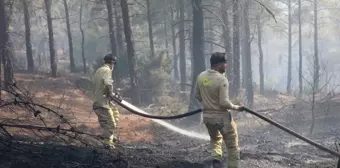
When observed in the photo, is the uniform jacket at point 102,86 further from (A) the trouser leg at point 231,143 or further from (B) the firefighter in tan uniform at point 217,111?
(A) the trouser leg at point 231,143

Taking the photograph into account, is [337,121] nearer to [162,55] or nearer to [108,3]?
[162,55]

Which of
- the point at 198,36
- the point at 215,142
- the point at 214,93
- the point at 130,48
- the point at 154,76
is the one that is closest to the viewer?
the point at 214,93

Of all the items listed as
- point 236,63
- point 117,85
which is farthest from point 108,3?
point 236,63

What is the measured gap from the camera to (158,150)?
8867mm

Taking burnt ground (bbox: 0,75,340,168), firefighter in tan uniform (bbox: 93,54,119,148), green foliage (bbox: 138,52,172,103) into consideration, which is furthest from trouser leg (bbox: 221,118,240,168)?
green foliage (bbox: 138,52,172,103)

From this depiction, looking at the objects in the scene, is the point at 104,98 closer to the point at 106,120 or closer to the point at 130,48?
the point at 106,120

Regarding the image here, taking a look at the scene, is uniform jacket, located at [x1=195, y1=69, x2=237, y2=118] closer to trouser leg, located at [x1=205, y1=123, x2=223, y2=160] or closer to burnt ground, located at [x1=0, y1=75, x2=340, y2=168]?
trouser leg, located at [x1=205, y1=123, x2=223, y2=160]

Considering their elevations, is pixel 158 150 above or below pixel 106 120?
below

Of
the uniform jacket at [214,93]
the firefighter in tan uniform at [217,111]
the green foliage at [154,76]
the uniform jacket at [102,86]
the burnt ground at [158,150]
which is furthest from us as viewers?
the green foliage at [154,76]

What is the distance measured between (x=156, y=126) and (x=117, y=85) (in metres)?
10.2

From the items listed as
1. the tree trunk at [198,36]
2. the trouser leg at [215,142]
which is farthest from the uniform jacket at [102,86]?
the tree trunk at [198,36]

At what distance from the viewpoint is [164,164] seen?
7.16 metres

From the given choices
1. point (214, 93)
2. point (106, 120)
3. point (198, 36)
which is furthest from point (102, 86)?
point (198, 36)

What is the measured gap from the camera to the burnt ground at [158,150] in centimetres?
581
